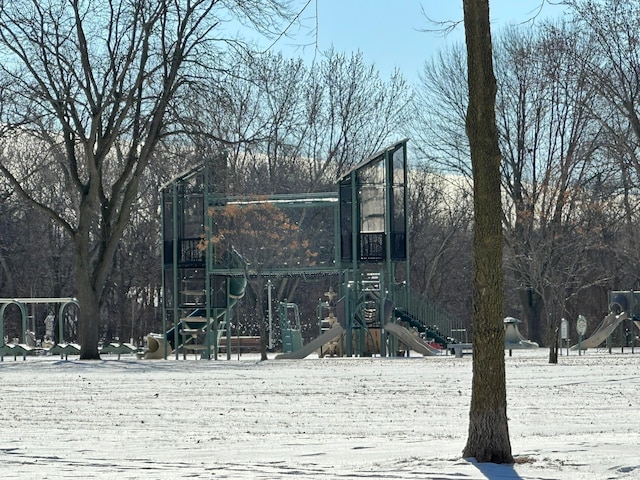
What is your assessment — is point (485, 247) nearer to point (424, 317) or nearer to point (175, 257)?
point (175, 257)

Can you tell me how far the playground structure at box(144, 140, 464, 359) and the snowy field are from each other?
11986 millimetres

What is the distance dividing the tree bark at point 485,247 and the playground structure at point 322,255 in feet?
88.6

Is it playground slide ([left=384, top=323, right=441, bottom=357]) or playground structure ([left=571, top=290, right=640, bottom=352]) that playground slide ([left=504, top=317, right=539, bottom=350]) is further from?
playground slide ([left=384, top=323, right=441, bottom=357])

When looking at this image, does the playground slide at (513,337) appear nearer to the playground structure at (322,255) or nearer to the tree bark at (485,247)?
the playground structure at (322,255)

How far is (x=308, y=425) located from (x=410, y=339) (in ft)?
78.5

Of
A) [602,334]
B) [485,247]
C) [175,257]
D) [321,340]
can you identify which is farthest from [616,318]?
[485,247]

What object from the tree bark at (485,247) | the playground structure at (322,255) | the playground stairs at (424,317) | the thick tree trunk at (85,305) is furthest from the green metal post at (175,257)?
the tree bark at (485,247)

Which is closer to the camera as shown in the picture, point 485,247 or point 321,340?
point 485,247

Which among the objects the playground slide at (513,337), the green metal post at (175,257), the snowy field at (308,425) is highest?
the green metal post at (175,257)

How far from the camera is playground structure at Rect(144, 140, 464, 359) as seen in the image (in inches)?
1542

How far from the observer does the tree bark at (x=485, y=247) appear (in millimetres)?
10797

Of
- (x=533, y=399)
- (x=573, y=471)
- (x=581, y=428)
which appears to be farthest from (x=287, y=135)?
(x=573, y=471)

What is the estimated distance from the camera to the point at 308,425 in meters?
14.7

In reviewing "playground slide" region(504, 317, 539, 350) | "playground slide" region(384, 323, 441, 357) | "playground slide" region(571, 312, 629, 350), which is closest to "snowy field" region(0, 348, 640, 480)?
"playground slide" region(384, 323, 441, 357)
